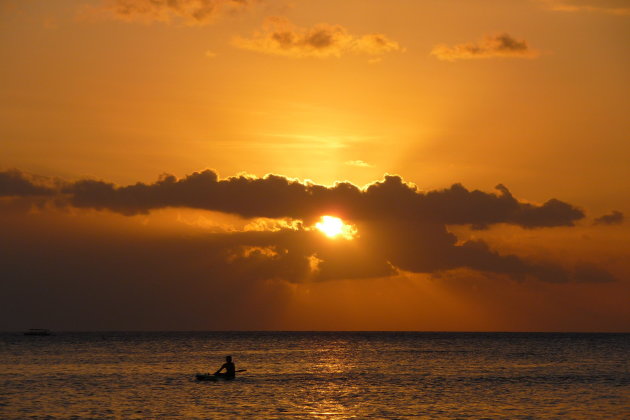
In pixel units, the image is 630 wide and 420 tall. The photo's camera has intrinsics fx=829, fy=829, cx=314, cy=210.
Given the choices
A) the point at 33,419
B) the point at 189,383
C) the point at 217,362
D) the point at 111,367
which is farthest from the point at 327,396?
the point at 217,362

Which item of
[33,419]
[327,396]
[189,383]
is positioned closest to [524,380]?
[327,396]

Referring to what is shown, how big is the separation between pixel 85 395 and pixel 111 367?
40.6 meters

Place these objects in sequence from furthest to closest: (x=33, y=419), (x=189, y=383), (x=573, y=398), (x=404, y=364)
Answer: (x=404, y=364), (x=189, y=383), (x=573, y=398), (x=33, y=419)

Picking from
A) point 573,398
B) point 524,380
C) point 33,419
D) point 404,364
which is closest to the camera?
point 33,419

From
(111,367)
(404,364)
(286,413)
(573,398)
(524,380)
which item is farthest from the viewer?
(404,364)

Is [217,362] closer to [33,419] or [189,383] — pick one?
[189,383]

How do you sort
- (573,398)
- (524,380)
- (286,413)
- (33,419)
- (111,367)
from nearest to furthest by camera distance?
(33,419)
(286,413)
(573,398)
(524,380)
(111,367)

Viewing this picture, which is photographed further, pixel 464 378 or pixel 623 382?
pixel 464 378

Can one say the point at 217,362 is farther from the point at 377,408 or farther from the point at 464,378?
the point at 377,408

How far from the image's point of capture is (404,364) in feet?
397

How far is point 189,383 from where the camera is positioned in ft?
268

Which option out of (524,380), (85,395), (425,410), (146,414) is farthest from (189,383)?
(524,380)

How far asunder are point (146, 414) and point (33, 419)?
24.9ft

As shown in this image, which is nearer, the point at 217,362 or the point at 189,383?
the point at 189,383
